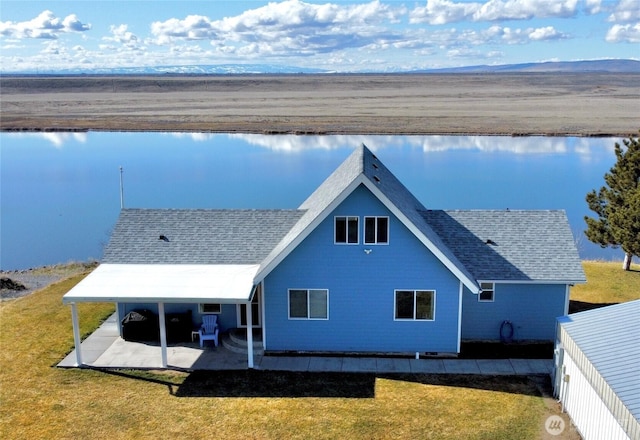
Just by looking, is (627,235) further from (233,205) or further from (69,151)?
(69,151)

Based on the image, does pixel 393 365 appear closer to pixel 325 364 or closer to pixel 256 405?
pixel 325 364

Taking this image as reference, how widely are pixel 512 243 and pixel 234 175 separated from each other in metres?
41.1

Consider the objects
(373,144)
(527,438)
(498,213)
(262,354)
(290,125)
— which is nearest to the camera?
(527,438)

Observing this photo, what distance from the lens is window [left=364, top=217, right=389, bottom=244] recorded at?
18453 mm

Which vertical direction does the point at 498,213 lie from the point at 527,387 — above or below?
above

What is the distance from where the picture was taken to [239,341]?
20.0 meters

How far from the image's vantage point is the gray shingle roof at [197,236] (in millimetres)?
21375

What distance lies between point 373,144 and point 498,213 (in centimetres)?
5421

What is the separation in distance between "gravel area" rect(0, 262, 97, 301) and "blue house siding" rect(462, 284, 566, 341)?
67.3 feet

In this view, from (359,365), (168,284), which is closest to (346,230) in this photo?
(359,365)

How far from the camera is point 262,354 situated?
1959 cm

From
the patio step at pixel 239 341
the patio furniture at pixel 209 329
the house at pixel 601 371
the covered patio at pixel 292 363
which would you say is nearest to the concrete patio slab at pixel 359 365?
the covered patio at pixel 292 363

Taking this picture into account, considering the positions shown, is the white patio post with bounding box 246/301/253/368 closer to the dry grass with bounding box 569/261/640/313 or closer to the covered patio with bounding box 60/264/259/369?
the covered patio with bounding box 60/264/259/369

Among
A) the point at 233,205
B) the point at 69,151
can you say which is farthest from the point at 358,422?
the point at 69,151
